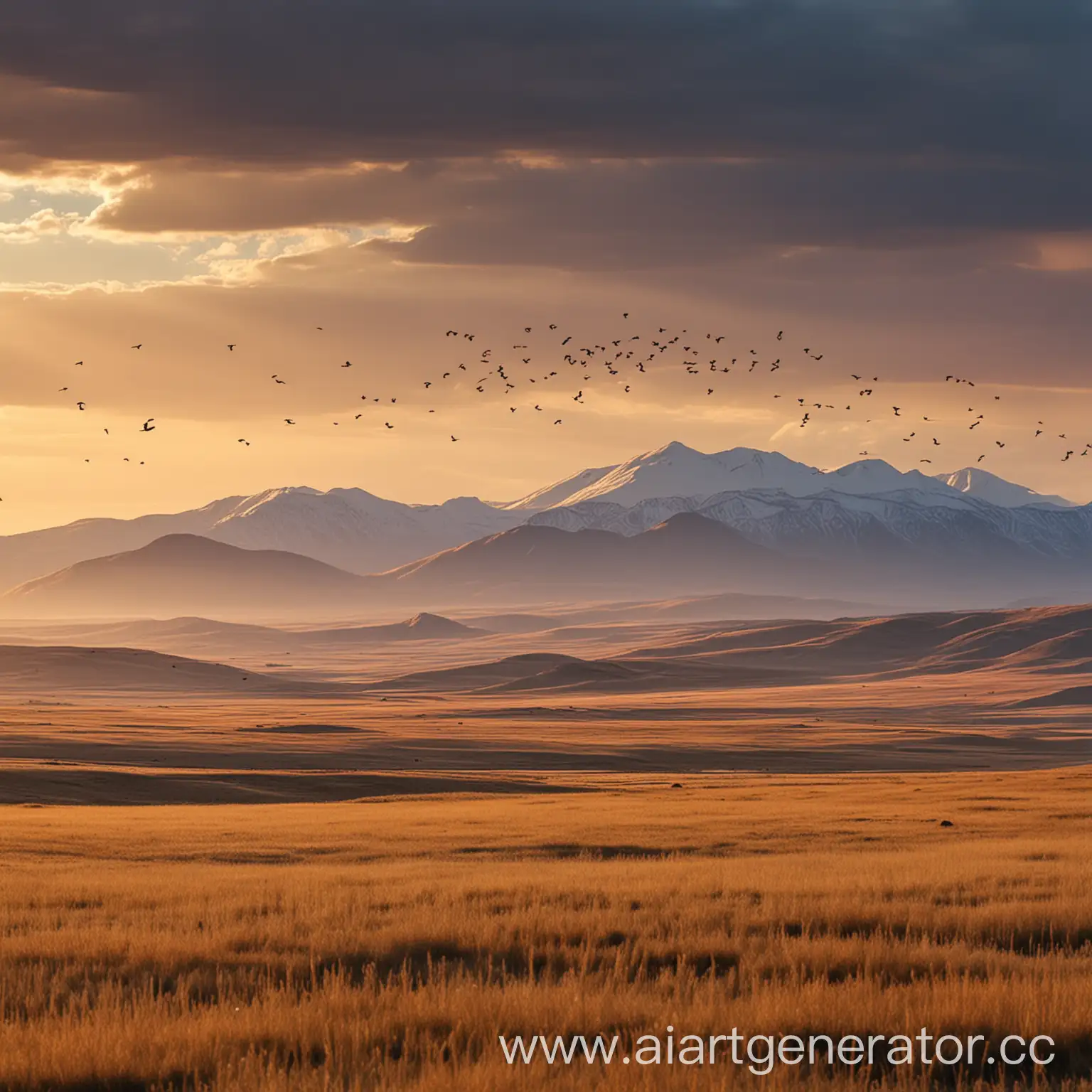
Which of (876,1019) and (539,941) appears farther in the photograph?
(539,941)

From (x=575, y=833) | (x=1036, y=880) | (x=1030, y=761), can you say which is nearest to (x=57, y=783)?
(x=575, y=833)

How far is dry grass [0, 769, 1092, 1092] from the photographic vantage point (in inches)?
428

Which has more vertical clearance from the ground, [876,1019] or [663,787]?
[876,1019]

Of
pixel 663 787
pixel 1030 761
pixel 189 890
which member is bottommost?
pixel 1030 761

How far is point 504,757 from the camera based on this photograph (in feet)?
347

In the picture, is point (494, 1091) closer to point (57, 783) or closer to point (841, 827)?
point (841, 827)

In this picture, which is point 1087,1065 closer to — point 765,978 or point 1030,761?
point 765,978

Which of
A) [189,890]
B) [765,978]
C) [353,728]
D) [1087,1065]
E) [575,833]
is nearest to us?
[1087,1065]

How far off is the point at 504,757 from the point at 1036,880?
85.8m

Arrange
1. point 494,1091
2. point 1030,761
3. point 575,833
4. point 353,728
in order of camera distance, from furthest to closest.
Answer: point 353,728 < point 1030,761 < point 575,833 < point 494,1091

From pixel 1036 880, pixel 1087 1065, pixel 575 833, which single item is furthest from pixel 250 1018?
pixel 575 833

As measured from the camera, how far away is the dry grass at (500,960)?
10.9 meters

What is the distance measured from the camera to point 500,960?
50.4ft

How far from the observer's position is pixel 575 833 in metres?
37.7
